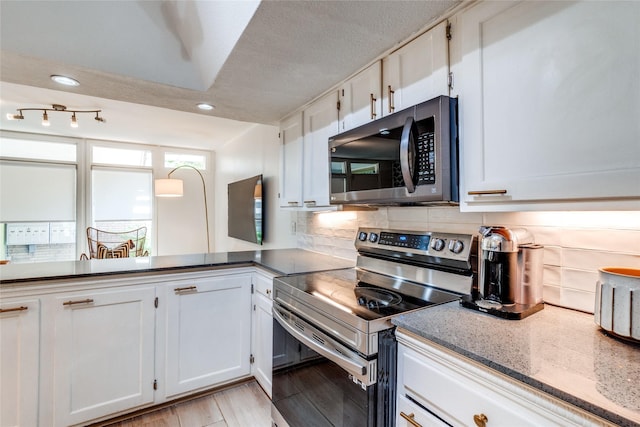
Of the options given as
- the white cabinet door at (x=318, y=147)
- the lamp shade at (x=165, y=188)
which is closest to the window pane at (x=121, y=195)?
the lamp shade at (x=165, y=188)

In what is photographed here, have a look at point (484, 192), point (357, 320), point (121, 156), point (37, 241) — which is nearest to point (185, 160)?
point (121, 156)

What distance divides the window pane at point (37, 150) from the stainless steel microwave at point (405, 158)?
5.33m

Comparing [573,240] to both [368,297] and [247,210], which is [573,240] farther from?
[247,210]

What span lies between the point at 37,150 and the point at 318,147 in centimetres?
515

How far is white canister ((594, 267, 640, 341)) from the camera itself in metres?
0.83

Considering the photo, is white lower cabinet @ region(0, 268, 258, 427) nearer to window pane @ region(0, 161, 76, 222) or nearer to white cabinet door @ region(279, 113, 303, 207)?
white cabinet door @ region(279, 113, 303, 207)

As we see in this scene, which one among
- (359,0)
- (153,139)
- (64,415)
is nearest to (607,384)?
(359,0)

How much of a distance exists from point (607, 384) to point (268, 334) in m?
1.74

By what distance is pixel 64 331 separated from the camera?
67.4 inches

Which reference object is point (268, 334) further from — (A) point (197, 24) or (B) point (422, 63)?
(A) point (197, 24)

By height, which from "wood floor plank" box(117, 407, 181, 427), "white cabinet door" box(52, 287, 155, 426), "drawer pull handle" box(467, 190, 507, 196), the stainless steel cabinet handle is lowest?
"wood floor plank" box(117, 407, 181, 427)

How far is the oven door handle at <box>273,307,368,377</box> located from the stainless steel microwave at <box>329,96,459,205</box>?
67 centimetres

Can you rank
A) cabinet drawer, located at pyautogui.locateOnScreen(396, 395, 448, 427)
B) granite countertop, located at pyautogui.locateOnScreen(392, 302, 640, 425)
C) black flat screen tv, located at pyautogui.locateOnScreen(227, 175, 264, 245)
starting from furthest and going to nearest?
black flat screen tv, located at pyautogui.locateOnScreen(227, 175, 264, 245), cabinet drawer, located at pyautogui.locateOnScreen(396, 395, 448, 427), granite countertop, located at pyautogui.locateOnScreen(392, 302, 640, 425)

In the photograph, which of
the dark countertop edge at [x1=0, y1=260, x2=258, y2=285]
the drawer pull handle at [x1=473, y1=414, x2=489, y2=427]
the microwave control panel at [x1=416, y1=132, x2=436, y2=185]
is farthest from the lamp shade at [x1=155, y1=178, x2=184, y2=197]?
the drawer pull handle at [x1=473, y1=414, x2=489, y2=427]
